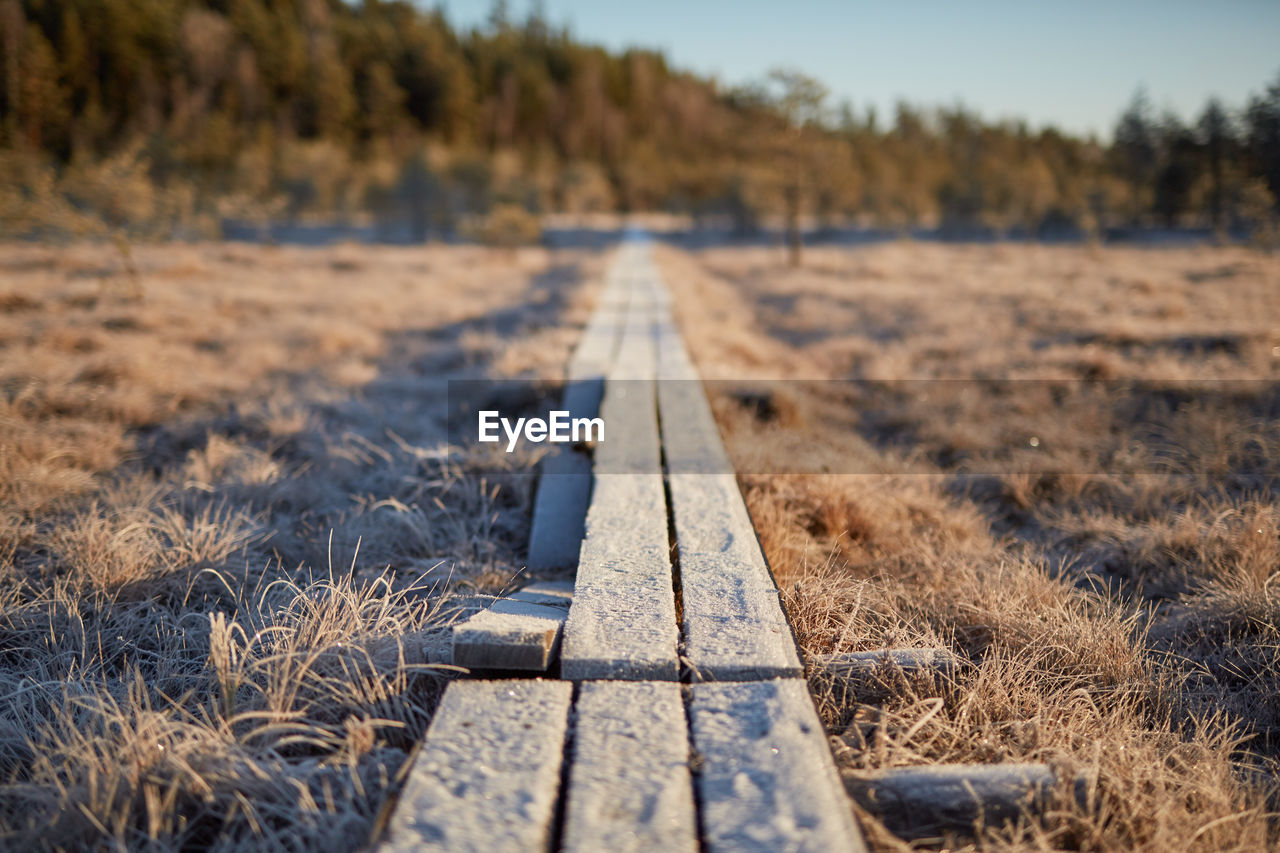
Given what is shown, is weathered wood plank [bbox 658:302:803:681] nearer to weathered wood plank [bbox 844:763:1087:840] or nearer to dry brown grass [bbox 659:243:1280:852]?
dry brown grass [bbox 659:243:1280:852]

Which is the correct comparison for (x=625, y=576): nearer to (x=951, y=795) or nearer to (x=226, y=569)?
(x=951, y=795)

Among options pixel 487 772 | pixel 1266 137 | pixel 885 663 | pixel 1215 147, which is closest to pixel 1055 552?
pixel 885 663

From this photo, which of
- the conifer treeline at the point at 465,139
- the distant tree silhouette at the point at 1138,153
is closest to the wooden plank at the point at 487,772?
the conifer treeline at the point at 465,139

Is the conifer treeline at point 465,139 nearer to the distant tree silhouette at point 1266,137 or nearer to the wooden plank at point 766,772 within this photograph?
the distant tree silhouette at point 1266,137

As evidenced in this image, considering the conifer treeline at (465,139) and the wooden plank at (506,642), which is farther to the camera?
the conifer treeline at (465,139)

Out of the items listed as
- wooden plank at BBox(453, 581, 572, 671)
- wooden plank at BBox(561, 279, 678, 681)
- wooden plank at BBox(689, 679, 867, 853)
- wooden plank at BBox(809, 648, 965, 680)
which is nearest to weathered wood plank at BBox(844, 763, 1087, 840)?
wooden plank at BBox(689, 679, 867, 853)

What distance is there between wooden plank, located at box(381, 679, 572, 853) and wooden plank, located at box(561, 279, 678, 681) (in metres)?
0.18

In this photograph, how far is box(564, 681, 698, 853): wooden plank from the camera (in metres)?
1.38

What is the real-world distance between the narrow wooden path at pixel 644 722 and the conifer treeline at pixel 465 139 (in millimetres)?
13580

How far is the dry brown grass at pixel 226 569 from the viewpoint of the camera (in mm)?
1661

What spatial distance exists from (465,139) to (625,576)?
9142cm

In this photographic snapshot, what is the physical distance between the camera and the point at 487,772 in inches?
60.9

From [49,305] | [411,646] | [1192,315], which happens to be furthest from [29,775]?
[1192,315]

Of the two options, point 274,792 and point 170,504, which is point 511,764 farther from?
point 170,504
